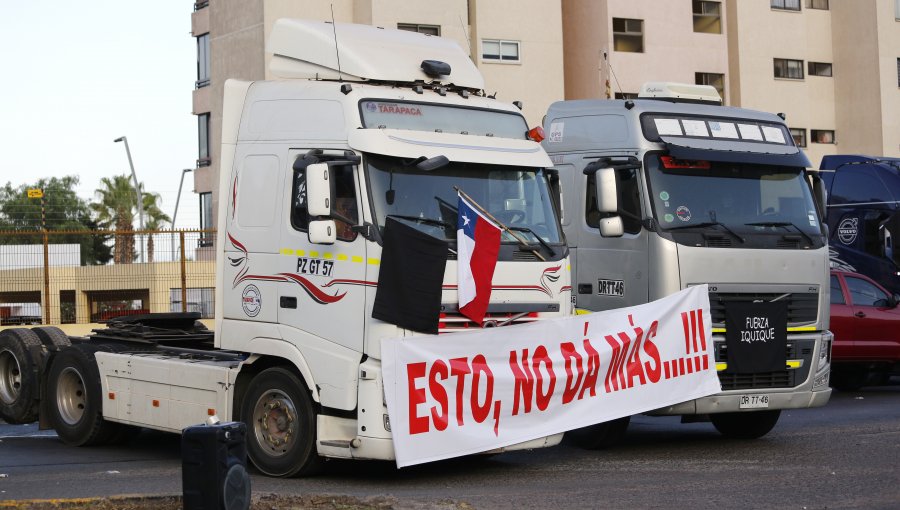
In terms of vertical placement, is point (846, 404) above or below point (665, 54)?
below

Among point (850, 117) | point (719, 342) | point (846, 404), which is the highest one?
point (850, 117)

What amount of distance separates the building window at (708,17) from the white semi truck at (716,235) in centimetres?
3103

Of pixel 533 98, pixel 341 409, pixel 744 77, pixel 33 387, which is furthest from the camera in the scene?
pixel 744 77

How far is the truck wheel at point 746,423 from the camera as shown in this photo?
544 inches

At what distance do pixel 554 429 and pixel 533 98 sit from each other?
1153 inches

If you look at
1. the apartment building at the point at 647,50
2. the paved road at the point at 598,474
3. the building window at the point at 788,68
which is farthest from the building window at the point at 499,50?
the paved road at the point at 598,474

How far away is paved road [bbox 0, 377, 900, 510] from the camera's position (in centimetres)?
980

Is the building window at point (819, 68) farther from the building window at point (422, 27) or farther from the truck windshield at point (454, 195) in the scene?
the truck windshield at point (454, 195)

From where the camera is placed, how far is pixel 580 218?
44.3ft

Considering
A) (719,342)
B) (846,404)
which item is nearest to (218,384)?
(719,342)

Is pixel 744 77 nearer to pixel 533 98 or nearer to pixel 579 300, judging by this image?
pixel 533 98

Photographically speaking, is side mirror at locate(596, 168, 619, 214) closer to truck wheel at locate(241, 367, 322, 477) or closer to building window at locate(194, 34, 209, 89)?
truck wheel at locate(241, 367, 322, 477)

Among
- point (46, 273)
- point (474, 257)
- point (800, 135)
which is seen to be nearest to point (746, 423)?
point (474, 257)

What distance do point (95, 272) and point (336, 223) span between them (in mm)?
16949
